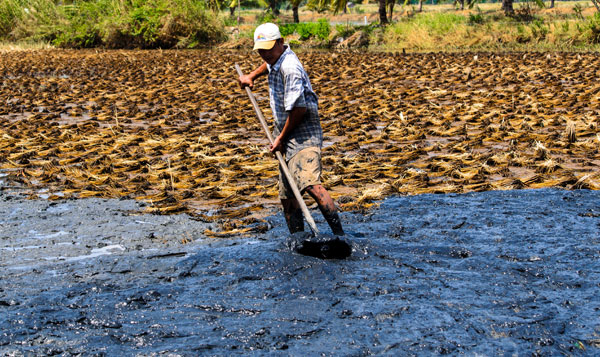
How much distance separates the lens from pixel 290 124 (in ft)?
16.0

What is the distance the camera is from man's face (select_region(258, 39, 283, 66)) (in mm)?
4789

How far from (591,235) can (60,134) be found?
7648 mm

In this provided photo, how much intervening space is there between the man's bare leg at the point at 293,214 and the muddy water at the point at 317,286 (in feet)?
0.50

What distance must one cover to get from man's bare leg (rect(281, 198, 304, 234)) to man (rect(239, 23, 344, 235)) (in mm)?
64

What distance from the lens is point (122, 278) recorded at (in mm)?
4664

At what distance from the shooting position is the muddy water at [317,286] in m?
3.72

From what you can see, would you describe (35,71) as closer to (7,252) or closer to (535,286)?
(7,252)

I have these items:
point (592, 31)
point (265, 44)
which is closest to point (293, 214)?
point (265, 44)

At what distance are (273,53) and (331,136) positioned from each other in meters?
4.98

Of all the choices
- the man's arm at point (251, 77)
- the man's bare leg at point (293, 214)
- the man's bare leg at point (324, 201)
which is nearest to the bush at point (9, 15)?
the man's arm at point (251, 77)

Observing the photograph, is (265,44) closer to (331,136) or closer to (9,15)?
(331,136)

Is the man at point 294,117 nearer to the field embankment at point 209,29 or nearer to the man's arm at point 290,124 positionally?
the man's arm at point 290,124

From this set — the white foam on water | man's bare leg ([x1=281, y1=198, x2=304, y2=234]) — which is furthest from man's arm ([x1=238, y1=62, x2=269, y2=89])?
the white foam on water

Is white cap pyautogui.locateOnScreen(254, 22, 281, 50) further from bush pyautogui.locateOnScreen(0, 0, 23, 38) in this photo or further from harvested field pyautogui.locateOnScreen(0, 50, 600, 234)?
bush pyautogui.locateOnScreen(0, 0, 23, 38)
